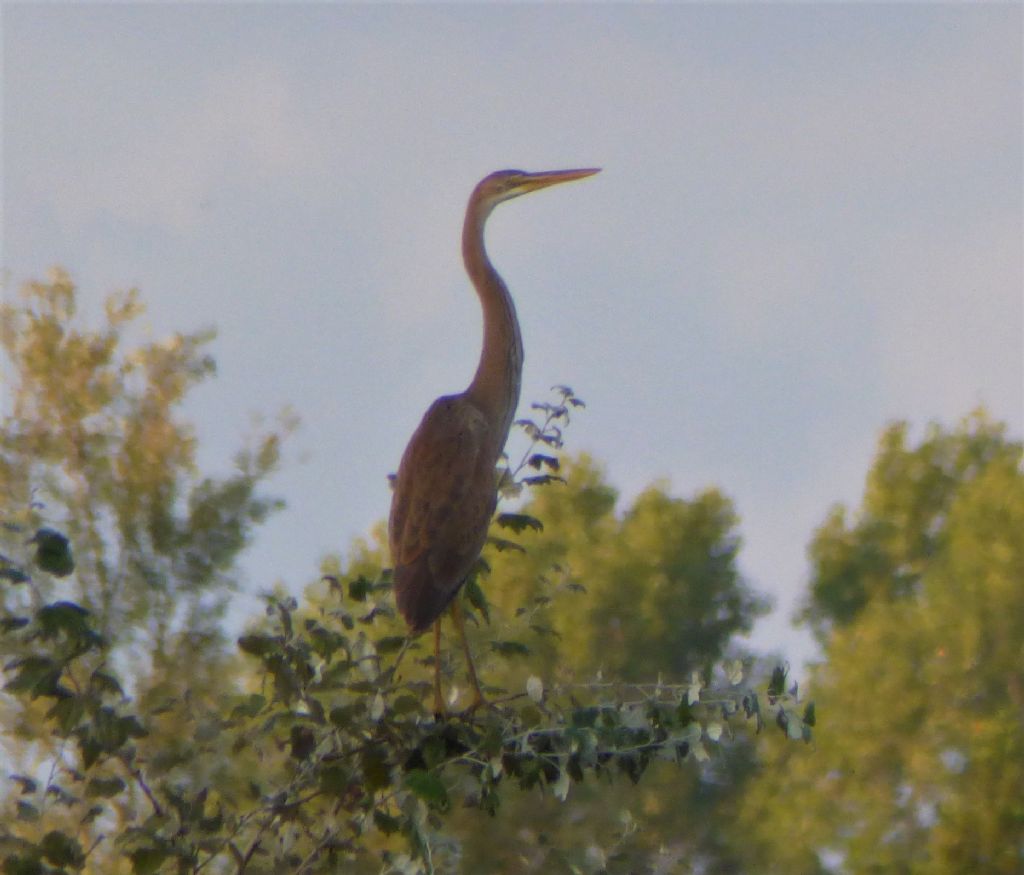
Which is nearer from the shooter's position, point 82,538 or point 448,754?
point 448,754

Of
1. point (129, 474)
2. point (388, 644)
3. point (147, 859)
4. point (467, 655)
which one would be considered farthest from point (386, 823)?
point (129, 474)

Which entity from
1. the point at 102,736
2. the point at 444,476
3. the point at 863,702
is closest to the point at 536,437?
the point at 444,476

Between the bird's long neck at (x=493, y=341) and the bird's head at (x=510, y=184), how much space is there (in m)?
0.09

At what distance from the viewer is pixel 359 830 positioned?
4012mm

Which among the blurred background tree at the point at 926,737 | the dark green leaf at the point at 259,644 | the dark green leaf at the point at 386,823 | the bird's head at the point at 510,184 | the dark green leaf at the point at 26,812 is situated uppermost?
the blurred background tree at the point at 926,737

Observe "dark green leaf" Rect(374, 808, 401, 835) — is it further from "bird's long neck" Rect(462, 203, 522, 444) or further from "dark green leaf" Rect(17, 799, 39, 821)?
"bird's long neck" Rect(462, 203, 522, 444)

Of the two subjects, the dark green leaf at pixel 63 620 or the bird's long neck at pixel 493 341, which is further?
the bird's long neck at pixel 493 341

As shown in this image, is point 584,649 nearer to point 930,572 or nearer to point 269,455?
point 930,572

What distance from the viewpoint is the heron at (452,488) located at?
206 inches

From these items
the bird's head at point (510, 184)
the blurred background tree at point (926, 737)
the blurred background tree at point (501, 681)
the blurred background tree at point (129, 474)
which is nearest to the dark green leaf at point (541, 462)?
the blurred background tree at point (501, 681)

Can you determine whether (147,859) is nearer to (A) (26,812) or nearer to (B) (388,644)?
(A) (26,812)

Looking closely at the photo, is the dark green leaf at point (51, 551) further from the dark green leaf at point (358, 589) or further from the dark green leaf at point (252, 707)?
the dark green leaf at point (358, 589)

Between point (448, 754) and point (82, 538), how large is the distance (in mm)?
12197

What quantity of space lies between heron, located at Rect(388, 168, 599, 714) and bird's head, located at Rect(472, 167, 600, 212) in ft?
2.36
